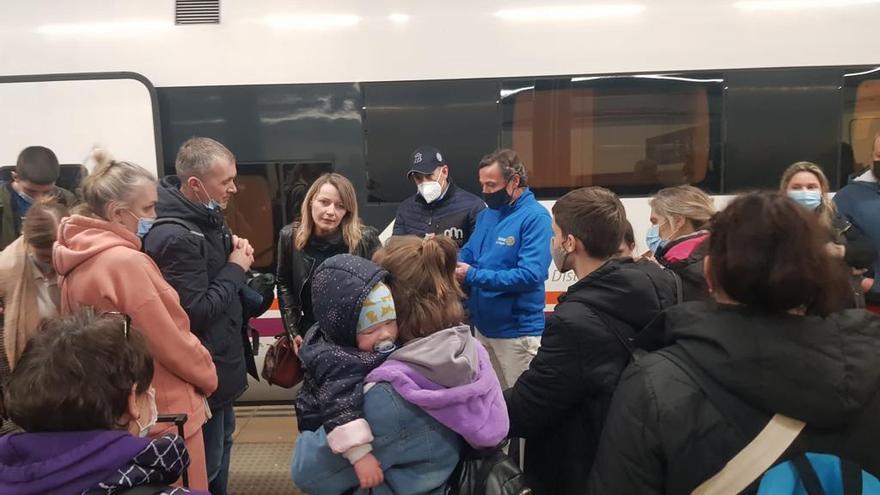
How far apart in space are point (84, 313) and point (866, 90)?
4745 millimetres

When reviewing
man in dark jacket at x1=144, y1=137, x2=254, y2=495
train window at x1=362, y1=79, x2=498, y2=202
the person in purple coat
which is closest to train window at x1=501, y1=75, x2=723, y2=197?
train window at x1=362, y1=79, x2=498, y2=202

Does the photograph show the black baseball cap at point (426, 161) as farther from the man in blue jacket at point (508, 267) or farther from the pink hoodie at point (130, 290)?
the pink hoodie at point (130, 290)

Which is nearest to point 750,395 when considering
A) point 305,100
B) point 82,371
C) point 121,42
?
point 82,371

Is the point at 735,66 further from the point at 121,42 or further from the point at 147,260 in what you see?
the point at 121,42

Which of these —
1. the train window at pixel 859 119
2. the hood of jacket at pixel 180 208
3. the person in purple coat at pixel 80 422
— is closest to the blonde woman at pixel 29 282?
the hood of jacket at pixel 180 208

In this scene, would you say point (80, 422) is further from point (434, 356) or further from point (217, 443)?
point (217, 443)

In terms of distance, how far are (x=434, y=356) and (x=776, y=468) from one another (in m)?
0.81

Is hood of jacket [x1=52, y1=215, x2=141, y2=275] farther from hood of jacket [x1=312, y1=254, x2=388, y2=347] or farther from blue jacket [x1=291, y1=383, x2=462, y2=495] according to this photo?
blue jacket [x1=291, y1=383, x2=462, y2=495]

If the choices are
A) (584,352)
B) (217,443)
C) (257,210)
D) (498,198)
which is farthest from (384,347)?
(257,210)

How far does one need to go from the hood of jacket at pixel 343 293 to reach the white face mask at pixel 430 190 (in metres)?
2.08

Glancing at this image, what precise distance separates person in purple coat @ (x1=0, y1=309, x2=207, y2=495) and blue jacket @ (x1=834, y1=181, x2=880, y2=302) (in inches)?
155

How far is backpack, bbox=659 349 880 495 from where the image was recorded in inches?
46.4

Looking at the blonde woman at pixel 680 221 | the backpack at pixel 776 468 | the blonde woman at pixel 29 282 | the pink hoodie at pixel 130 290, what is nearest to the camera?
the backpack at pixel 776 468

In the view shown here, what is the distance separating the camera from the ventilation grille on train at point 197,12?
13.3ft
